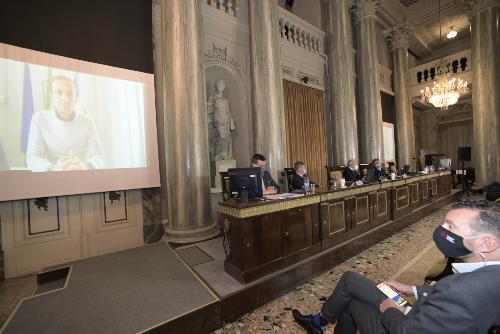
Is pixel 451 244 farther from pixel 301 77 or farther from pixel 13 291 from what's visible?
pixel 301 77

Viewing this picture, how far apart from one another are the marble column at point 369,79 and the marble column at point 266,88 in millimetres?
3784

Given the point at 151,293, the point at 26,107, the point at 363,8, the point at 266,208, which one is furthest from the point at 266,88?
the point at 363,8

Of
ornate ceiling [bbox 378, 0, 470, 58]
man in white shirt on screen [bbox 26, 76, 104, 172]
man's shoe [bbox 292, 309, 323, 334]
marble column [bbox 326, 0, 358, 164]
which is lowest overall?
man's shoe [bbox 292, 309, 323, 334]

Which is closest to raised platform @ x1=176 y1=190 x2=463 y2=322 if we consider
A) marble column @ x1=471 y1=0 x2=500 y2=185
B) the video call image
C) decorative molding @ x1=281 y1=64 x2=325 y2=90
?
the video call image

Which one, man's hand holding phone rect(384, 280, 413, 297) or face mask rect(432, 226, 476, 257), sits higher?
face mask rect(432, 226, 476, 257)

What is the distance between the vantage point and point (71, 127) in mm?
2844

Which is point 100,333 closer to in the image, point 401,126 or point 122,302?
point 122,302

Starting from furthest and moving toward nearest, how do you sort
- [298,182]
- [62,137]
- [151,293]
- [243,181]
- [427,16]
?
[427,16], [298,182], [62,137], [243,181], [151,293]

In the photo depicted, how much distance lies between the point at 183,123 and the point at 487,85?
8.75 m

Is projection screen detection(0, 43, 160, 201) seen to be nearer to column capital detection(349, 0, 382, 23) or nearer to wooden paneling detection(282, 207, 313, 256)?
wooden paneling detection(282, 207, 313, 256)

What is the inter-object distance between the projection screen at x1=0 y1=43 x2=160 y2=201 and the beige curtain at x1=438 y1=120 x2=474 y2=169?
1326 centimetres

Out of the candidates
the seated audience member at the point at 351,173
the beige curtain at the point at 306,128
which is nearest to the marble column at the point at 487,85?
the beige curtain at the point at 306,128

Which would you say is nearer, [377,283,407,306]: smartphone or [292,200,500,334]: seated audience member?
[292,200,500,334]: seated audience member

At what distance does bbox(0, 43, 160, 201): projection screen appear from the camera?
8.23ft
